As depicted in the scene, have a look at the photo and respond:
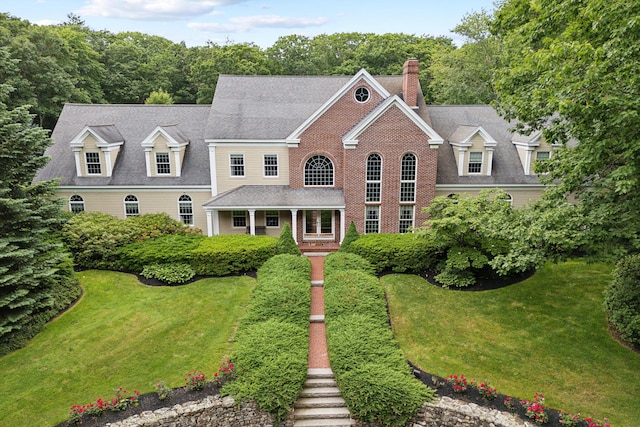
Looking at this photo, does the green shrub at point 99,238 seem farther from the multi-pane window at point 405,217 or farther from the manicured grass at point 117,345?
the multi-pane window at point 405,217

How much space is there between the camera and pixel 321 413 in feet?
43.1

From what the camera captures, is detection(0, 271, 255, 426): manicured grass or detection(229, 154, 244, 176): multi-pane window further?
detection(229, 154, 244, 176): multi-pane window

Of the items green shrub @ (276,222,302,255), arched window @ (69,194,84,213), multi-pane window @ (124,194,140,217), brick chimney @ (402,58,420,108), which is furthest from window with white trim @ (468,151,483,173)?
arched window @ (69,194,84,213)

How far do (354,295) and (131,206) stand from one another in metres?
15.4

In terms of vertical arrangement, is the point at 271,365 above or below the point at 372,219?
below

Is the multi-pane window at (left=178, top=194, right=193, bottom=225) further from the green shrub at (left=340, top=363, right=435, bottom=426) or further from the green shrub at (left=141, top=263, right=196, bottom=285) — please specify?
the green shrub at (left=340, top=363, right=435, bottom=426)

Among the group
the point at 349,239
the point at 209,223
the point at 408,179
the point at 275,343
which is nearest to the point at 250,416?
the point at 275,343

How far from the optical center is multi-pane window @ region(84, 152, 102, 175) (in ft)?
85.5

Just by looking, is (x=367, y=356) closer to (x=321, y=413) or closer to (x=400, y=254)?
(x=321, y=413)

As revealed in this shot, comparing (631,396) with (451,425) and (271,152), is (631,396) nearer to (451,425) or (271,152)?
(451,425)

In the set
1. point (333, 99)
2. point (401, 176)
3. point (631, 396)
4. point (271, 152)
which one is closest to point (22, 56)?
point (271, 152)

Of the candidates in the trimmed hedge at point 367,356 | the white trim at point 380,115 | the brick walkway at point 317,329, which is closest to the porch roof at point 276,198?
the white trim at point 380,115

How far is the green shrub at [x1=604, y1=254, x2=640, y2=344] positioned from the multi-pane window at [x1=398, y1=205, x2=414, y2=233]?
1052 centimetres

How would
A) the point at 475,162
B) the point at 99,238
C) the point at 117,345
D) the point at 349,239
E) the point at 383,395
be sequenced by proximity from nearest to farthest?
the point at 383,395 → the point at 117,345 → the point at 99,238 → the point at 349,239 → the point at 475,162
